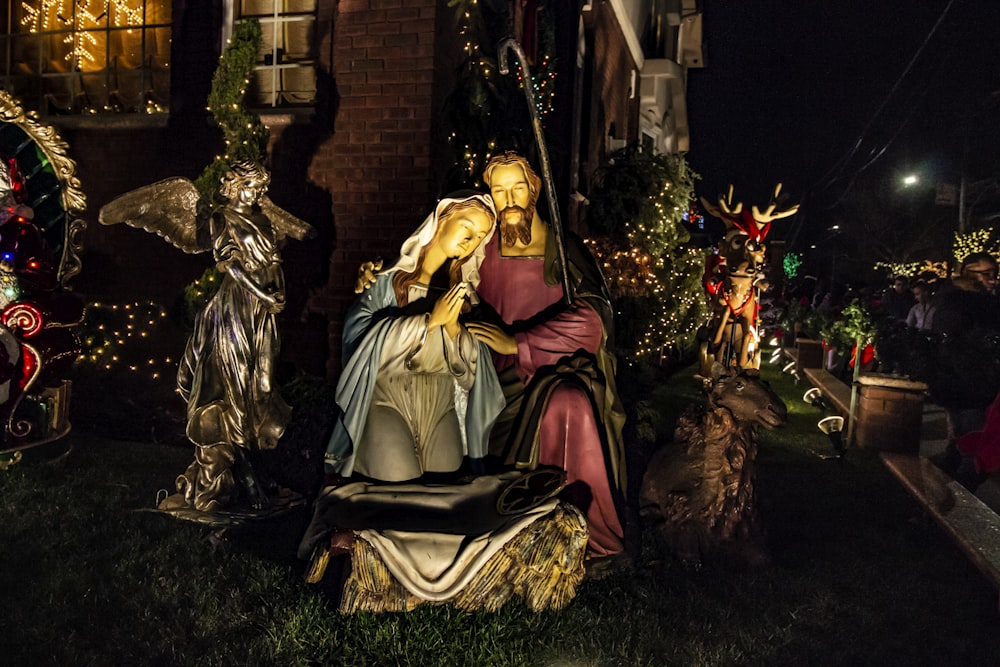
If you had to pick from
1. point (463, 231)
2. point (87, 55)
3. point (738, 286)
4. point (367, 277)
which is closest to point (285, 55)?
point (87, 55)

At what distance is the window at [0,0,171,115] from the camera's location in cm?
833

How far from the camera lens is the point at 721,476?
15.7 feet

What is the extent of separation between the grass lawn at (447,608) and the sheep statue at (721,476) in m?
0.15

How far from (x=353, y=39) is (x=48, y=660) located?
5380 millimetres

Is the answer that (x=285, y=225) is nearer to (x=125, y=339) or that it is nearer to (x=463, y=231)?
(x=463, y=231)

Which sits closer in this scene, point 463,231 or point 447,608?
point 447,608

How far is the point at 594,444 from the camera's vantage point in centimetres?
453

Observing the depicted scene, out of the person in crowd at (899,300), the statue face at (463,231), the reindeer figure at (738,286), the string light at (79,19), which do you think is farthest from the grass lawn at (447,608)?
the person in crowd at (899,300)

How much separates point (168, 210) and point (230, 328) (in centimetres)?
95

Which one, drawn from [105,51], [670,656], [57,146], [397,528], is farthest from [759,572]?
[105,51]

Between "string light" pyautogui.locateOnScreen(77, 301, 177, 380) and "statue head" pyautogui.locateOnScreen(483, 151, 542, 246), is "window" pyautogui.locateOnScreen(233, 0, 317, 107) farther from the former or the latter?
"statue head" pyautogui.locateOnScreen(483, 151, 542, 246)

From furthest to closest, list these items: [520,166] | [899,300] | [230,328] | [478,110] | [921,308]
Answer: [899,300] → [921,308] → [478,110] → [230,328] → [520,166]

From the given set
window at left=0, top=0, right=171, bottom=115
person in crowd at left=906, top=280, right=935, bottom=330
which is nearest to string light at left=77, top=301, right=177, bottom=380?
window at left=0, top=0, right=171, bottom=115

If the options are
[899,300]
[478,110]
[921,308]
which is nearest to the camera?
[478,110]
